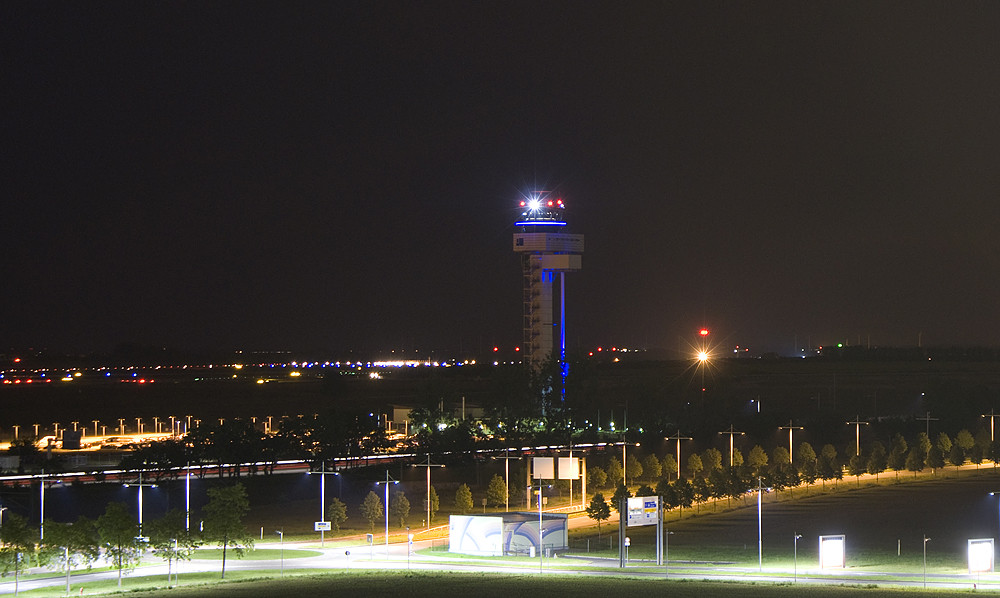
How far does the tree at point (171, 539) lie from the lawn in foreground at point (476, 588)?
2.23 meters

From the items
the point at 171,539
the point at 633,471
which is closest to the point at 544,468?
the point at 633,471

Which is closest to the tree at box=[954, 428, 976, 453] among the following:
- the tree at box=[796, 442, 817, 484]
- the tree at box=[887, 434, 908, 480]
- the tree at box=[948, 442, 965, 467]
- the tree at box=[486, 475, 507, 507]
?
the tree at box=[948, 442, 965, 467]

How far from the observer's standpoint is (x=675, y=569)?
50812mm

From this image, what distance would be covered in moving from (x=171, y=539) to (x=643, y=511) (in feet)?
65.9

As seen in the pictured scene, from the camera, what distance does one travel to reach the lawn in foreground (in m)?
43.8

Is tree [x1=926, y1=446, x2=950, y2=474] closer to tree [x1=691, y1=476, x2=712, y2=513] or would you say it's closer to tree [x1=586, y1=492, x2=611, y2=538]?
tree [x1=691, y1=476, x2=712, y2=513]

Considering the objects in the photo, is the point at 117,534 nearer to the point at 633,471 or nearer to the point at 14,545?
the point at 14,545

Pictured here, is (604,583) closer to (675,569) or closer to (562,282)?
(675,569)

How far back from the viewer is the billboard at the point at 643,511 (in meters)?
54.8

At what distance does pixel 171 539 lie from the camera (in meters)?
51.4

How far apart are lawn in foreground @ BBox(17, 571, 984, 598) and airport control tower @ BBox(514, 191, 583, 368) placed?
9772cm

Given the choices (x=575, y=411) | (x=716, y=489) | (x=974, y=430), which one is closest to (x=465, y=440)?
(x=575, y=411)

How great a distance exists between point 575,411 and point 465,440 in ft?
100

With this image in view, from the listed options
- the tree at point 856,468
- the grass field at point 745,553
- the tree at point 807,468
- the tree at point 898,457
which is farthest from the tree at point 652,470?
the tree at point 898,457
